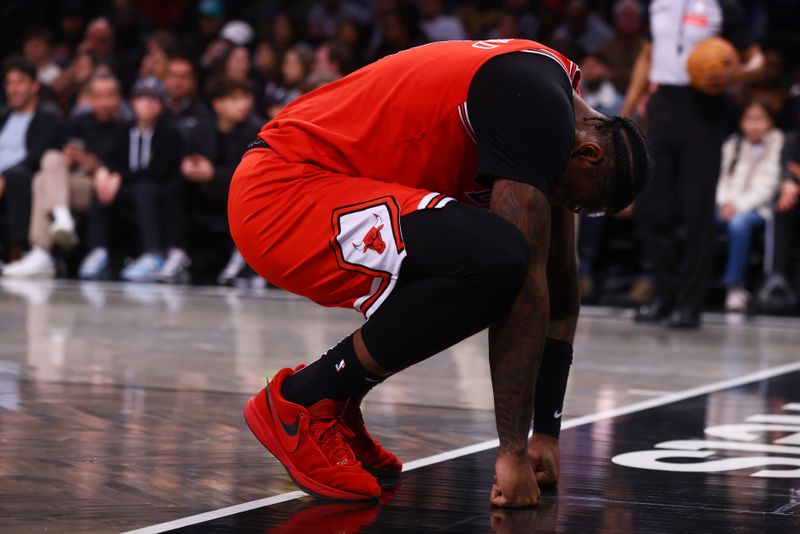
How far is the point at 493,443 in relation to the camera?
12.1ft

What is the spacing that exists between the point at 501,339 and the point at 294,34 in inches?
393

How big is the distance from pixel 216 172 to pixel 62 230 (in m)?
1.15

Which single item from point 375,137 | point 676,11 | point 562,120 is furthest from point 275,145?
point 676,11

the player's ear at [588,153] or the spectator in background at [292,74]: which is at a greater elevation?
the spectator in background at [292,74]

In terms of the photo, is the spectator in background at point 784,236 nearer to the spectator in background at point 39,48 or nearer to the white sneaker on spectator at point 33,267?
the white sneaker on spectator at point 33,267

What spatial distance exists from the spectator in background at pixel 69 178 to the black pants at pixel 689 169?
440cm

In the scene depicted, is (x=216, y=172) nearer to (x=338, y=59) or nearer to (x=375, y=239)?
(x=338, y=59)

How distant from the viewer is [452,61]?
2.97 meters

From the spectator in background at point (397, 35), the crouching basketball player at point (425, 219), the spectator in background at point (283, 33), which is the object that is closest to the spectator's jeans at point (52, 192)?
the spectator in background at point (283, 33)

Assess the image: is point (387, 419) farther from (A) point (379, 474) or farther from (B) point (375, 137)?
(B) point (375, 137)

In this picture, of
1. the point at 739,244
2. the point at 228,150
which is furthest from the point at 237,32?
the point at 739,244

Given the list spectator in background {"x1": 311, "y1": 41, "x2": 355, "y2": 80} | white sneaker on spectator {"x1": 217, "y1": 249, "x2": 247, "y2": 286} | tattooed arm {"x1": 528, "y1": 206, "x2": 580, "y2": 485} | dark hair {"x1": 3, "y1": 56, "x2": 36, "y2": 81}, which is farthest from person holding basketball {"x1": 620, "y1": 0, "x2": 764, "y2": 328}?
dark hair {"x1": 3, "y1": 56, "x2": 36, "y2": 81}

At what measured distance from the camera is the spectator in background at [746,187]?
840 cm

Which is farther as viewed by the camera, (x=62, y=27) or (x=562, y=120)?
(x=62, y=27)
